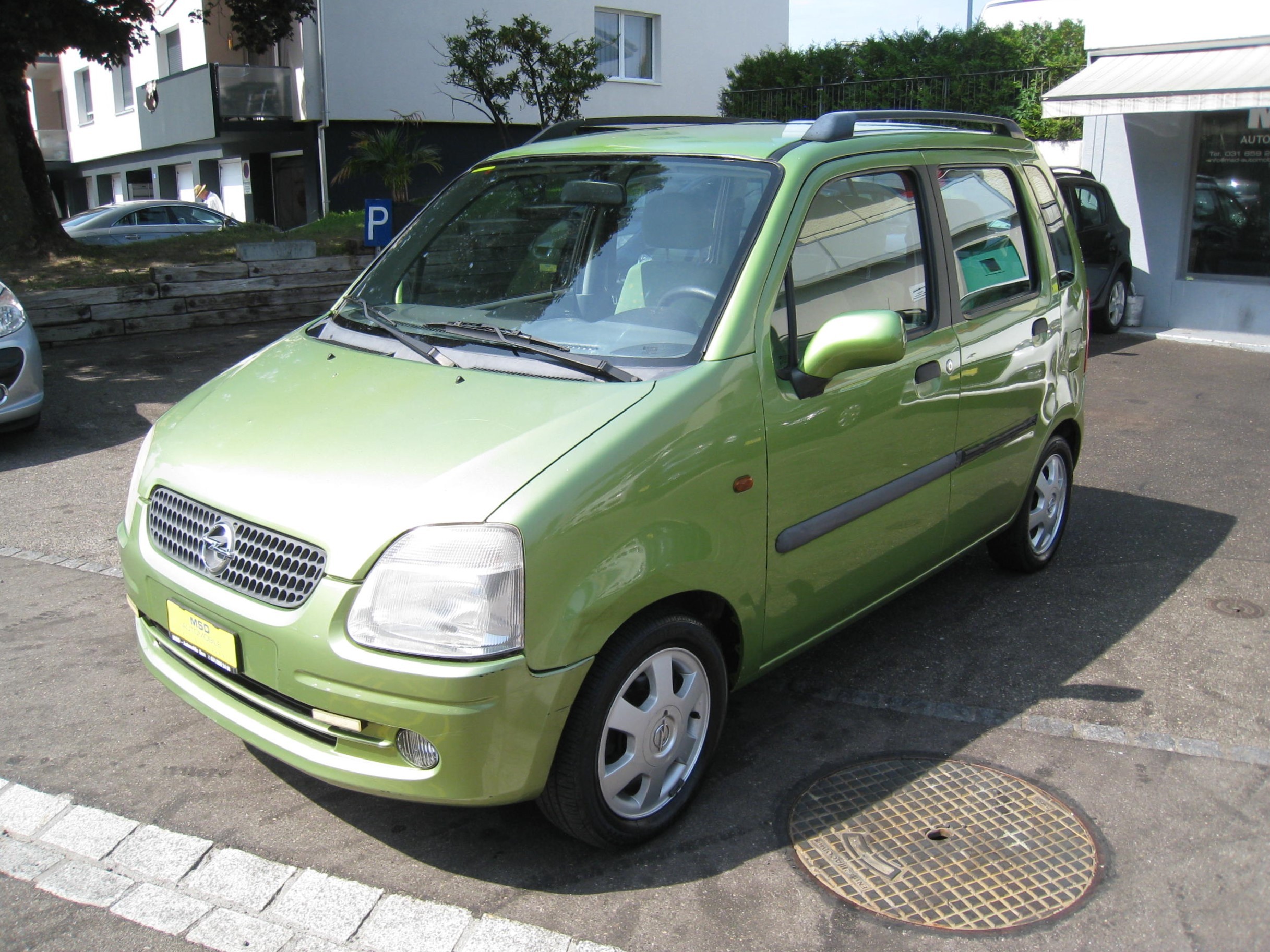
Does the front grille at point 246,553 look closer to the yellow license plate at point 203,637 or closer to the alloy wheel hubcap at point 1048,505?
the yellow license plate at point 203,637

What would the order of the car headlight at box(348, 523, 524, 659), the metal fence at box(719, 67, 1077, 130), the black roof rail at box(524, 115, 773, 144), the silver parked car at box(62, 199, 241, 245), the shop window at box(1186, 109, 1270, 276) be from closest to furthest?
1. the car headlight at box(348, 523, 524, 659)
2. the black roof rail at box(524, 115, 773, 144)
3. the shop window at box(1186, 109, 1270, 276)
4. the metal fence at box(719, 67, 1077, 130)
5. the silver parked car at box(62, 199, 241, 245)

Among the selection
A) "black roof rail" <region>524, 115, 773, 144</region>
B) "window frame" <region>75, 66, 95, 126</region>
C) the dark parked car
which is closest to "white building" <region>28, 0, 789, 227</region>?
"window frame" <region>75, 66, 95, 126</region>

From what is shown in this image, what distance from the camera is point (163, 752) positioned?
12.5 feet

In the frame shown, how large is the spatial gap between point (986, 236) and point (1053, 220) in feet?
2.71

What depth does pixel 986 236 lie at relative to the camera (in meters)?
4.66

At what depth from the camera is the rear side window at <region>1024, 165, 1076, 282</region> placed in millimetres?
5172

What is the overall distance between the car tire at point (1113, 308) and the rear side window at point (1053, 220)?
812 cm

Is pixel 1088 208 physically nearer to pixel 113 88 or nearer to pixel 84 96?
pixel 113 88

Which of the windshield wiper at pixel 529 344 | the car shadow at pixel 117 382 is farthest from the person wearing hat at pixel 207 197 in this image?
the windshield wiper at pixel 529 344

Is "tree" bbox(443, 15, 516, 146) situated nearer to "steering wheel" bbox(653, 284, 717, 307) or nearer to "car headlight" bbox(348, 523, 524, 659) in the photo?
"steering wheel" bbox(653, 284, 717, 307)

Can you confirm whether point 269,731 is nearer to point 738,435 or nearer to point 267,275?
point 738,435

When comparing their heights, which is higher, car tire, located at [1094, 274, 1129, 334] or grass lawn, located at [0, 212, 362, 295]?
grass lawn, located at [0, 212, 362, 295]

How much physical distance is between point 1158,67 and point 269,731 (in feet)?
40.2

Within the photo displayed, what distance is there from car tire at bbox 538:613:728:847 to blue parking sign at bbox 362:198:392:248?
31.2 feet
